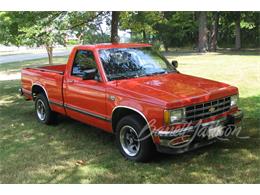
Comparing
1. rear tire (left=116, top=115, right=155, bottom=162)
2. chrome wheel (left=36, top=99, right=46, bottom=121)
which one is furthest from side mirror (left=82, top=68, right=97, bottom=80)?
chrome wheel (left=36, top=99, right=46, bottom=121)

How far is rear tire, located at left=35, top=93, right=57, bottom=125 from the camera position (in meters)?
8.02

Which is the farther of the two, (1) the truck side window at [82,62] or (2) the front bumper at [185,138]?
(1) the truck side window at [82,62]

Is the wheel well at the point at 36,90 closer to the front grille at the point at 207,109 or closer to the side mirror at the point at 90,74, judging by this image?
the side mirror at the point at 90,74

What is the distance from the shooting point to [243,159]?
5480 millimetres

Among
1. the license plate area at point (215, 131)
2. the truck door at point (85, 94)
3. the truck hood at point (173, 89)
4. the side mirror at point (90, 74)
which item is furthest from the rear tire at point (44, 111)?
the license plate area at point (215, 131)

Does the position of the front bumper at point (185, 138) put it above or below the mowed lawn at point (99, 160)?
above

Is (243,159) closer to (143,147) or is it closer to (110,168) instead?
(143,147)

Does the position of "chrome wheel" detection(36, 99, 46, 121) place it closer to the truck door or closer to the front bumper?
the truck door

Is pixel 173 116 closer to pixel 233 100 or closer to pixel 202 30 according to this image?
pixel 233 100

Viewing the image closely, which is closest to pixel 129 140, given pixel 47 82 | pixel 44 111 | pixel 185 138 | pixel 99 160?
pixel 99 160

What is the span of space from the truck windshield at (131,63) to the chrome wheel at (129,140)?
92 cm

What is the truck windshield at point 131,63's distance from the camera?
20.6 feet
